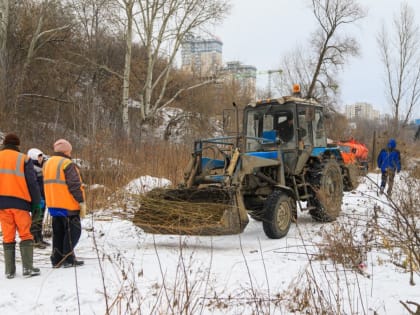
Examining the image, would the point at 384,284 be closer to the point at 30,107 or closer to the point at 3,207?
the point at 3,207

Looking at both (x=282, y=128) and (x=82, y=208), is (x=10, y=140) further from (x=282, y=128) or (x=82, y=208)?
(x=282, y=128)

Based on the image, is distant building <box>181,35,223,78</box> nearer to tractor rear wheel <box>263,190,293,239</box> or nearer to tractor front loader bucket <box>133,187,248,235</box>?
tractor rear wheel <box>263,190,293,239</box>

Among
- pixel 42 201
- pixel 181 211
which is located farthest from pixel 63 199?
pixel 181 211

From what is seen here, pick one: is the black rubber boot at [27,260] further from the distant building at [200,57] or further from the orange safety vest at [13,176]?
the distant building at [200,57]

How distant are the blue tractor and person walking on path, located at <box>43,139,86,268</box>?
1132 millimetres

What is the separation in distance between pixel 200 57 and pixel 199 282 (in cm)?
2627

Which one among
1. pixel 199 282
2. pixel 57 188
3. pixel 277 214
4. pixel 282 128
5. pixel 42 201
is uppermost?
pixel 282 128

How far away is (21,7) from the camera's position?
18203 mm

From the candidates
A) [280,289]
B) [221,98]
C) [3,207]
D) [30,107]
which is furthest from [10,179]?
[221,98]

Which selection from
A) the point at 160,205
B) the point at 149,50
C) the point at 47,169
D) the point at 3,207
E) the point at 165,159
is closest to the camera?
the point at 3,207

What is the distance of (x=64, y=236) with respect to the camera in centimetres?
559

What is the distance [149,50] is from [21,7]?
6.17 m

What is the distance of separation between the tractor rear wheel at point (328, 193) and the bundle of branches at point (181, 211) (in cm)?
226

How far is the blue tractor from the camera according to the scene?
6305 millimetres
